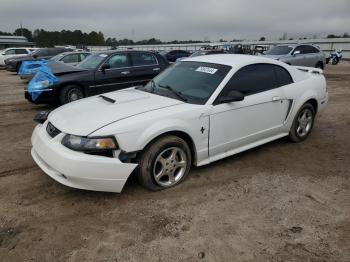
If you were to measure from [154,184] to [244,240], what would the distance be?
1.27 metres

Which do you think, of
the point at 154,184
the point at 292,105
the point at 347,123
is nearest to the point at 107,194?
the point at 154,184

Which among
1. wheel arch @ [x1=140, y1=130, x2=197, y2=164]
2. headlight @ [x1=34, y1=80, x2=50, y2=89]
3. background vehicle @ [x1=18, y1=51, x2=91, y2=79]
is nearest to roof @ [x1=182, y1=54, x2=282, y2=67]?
wheel arch @ [x1=140, y1=130, x2=197, y2=164]

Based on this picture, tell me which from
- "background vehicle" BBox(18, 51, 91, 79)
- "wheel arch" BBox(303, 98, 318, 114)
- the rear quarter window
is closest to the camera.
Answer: the rear quarter window

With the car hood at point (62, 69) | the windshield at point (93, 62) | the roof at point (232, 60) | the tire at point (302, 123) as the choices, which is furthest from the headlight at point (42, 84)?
the tire at point (302, 123)

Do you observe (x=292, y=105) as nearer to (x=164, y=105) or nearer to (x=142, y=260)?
(x=164, y=105)

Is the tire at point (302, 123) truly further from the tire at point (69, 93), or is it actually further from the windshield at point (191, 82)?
the tire at point (69, 93)

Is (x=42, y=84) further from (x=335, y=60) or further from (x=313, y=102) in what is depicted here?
(x=335, y=60)

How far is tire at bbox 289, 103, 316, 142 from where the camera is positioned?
5.49m

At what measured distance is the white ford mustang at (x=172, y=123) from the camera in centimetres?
349

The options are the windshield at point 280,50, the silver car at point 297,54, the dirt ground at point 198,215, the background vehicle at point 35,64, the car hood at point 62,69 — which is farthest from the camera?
the windshield at point 280,50

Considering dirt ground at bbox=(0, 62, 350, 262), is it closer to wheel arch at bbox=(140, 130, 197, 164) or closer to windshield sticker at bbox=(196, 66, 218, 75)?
wheel arch at bbox=(140, 130, 197, 164)

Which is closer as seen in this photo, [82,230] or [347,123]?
[82,230]

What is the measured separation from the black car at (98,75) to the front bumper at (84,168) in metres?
4.91

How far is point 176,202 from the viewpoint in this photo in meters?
3.70
